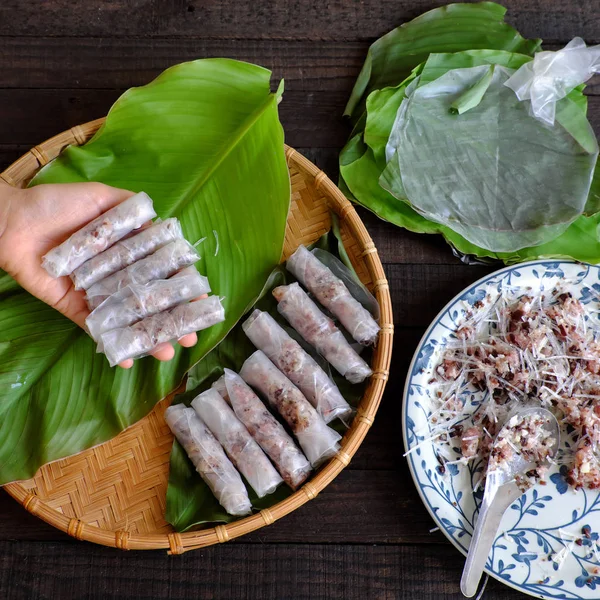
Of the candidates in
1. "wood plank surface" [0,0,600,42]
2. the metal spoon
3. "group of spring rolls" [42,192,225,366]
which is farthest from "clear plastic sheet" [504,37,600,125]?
"group of spring rolls" [42,192,225,366]

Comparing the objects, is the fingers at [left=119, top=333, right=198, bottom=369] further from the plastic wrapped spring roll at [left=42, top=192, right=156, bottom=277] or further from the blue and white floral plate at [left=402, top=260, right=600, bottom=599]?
the blue and white floral plate at [left=402, top=260, right=600, bottom=599]

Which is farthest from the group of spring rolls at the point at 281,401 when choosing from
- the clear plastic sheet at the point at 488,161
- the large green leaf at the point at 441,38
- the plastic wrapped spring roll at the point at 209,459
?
the large green leaf at the point at 441,38

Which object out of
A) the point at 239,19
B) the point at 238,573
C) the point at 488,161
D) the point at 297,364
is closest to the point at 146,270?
the point at 297,364

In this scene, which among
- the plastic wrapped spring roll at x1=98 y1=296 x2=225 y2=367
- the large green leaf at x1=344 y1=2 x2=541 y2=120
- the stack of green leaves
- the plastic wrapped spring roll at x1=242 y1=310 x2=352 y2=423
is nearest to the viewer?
the plastic wrapped spring roll at x1=98 y1=296 x2=225 y2=367

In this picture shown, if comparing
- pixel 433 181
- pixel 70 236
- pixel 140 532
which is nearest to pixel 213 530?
pixel 140 532

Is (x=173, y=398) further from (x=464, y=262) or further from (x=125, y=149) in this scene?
(x=464, y=262)

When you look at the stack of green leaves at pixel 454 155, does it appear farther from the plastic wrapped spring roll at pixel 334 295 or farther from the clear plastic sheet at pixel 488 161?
the plastic wrapped spring roll at pixel 334 295

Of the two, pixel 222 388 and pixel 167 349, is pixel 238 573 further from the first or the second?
pixel 167 349
